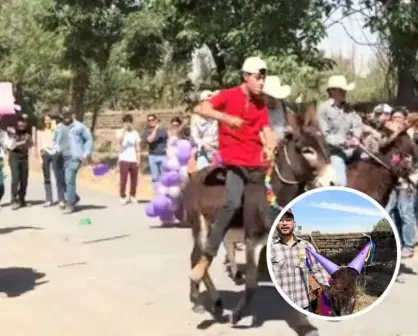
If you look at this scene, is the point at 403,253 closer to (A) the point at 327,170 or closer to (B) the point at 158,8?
(A) the point at 327,170

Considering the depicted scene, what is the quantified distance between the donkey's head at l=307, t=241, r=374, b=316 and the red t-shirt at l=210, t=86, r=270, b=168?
1.41 metres

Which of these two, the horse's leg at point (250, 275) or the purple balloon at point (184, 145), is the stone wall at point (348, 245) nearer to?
the horse's leg at point (250, 275)

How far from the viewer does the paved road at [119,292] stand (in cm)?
783

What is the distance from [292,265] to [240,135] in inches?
56.4

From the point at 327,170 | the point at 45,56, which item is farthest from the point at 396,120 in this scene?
the point at 45,56

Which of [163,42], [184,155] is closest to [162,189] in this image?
[184,155]

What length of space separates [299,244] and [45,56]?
32.4m

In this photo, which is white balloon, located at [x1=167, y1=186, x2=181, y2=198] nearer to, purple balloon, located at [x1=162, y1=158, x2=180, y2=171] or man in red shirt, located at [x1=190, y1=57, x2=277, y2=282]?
purple balloon, located at [x1=162, y1=158, x2=180, y2=171]

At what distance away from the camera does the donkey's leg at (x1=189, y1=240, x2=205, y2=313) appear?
27.2 ft

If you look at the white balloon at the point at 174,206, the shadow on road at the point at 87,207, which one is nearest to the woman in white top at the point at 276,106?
the white balloon at the point at 174,206

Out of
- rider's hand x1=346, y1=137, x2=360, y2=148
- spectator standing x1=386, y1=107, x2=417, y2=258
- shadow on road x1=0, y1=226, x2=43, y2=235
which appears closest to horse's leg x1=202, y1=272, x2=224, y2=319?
rider's hand x1=346, y1=137, x2=360, y2=148

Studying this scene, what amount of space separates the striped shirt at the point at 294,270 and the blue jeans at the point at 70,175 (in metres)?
11.1

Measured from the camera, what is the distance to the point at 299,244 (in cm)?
641

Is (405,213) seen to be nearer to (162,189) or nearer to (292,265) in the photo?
(162,189)
